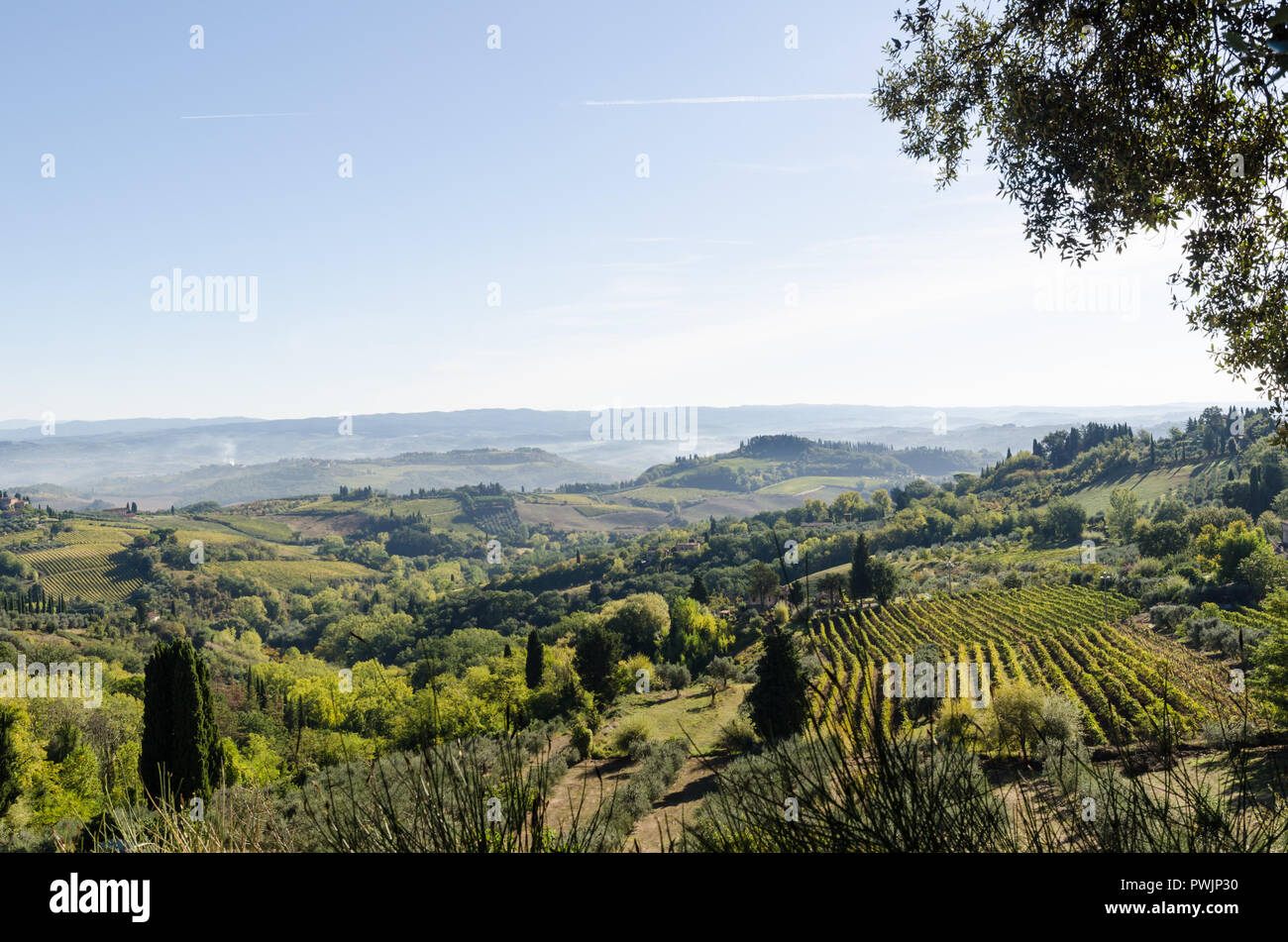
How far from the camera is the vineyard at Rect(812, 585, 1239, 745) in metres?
24.9

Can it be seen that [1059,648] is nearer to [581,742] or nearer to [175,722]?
[581,742]

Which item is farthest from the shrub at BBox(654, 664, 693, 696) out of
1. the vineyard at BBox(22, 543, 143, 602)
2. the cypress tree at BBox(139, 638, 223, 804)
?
the vineyard at BBox(22, 543, 143, 602)

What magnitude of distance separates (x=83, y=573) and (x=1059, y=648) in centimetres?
13953

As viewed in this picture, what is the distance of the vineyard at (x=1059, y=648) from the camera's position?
24.9 metres

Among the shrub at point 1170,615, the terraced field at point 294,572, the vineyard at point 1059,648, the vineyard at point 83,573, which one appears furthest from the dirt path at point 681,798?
the terraced field at point 294,572

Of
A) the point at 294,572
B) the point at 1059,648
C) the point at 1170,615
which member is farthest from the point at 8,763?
the point at 294,572

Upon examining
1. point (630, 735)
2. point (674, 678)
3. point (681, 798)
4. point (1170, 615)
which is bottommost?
point (674, 678)

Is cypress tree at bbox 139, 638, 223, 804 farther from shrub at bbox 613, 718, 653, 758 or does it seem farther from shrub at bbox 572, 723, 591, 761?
shrub at bbox 613, 718, 653, 758

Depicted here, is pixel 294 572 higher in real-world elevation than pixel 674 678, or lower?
lower

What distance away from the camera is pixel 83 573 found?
11581 centimetres

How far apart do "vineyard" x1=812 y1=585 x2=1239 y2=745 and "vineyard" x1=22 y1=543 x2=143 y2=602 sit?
376 ft

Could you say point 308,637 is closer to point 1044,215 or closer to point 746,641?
point 746,641

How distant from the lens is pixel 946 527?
9919cm
